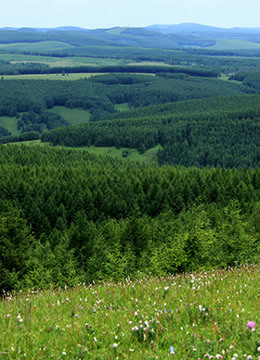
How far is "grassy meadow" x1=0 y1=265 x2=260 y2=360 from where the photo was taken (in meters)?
10.2

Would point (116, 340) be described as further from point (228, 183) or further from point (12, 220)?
point (228, 183)

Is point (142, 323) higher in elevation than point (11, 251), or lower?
higher

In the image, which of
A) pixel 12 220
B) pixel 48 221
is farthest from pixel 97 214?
pixel 12 220

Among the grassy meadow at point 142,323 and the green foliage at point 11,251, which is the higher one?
the grassy meadow at point 142,323

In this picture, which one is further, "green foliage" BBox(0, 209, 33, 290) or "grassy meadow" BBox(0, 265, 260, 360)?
"green foliage" BBox(0, 209, 33, 290)

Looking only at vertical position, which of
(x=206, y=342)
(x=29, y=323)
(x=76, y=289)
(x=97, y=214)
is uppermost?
(x=206, y=342)

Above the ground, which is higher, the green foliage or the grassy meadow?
the grassy meadow

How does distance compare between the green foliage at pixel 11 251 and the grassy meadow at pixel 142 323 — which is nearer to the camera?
the grassy meadow at pixel 142 323

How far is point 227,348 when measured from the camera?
10125 mm

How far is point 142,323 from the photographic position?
1151cm

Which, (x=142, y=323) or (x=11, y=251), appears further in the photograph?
(x=11, y=251)

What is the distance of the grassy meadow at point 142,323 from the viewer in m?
10.2

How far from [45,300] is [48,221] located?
8141cm

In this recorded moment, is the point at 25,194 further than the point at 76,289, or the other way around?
the point at 25,194
